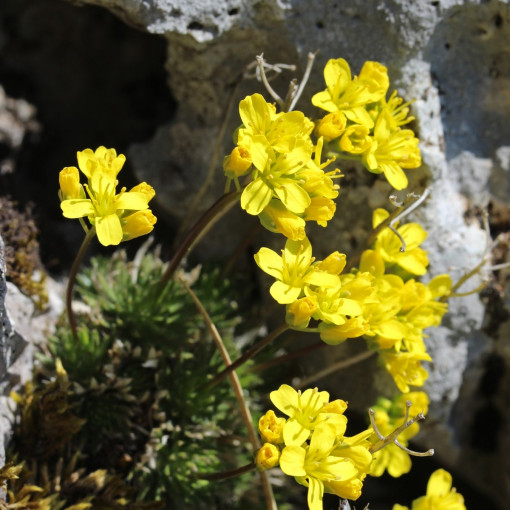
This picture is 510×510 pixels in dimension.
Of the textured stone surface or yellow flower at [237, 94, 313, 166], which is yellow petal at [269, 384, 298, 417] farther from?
the textured stone surface

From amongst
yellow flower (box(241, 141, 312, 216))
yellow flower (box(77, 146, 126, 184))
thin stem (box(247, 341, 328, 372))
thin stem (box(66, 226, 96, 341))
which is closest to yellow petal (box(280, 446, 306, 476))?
thin stem (box(247, 341, 328, 372))

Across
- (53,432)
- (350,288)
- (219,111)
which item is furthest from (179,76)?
(53,432)

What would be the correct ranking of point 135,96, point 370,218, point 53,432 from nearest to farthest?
point 53,432 → point 370,218 → point 135,96

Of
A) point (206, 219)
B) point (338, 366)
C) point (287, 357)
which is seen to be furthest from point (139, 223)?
point (338, 366)

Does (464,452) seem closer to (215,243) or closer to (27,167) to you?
(215,243)

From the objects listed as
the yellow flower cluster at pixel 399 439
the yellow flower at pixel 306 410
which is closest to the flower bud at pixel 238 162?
the yellow flower at pixel 306 410

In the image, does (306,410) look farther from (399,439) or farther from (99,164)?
(99,164)

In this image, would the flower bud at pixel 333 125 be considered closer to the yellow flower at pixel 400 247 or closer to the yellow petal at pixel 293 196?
the yellow petal at pixel 293 196
